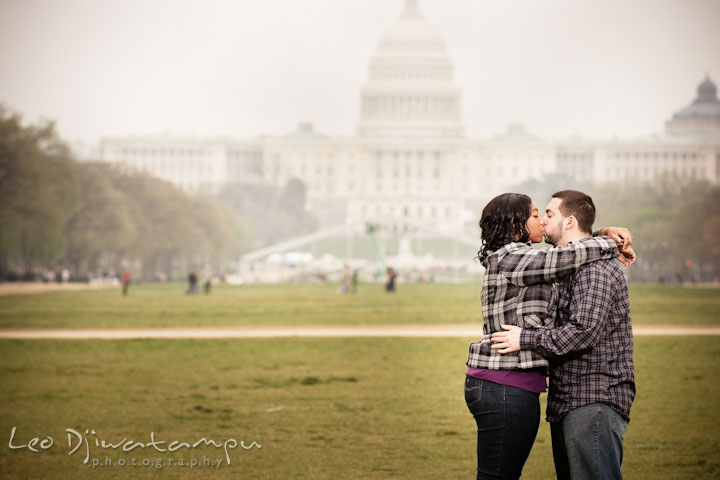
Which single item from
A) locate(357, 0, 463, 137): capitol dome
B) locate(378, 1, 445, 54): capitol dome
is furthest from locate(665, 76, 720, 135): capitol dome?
locate(357, 0, 463, 137): capitol dome

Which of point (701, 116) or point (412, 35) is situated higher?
point (412, 35)

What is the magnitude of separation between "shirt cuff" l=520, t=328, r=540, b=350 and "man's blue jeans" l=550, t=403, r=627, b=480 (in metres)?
0.43

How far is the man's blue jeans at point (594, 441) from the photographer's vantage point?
6.28 m

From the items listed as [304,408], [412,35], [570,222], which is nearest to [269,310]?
[304,408]

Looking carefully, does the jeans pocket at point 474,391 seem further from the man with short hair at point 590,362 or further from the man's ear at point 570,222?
the man's ear at point 570,222

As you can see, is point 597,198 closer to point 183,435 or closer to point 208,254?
point 208,254

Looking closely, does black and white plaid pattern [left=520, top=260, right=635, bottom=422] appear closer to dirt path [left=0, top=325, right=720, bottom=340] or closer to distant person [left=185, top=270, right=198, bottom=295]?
dirt path [left=0, top=325, right=720, bottom=340]

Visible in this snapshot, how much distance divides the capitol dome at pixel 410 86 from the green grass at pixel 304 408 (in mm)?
140841

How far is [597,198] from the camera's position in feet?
285

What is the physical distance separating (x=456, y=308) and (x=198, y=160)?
404 ft

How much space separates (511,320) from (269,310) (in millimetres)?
32205

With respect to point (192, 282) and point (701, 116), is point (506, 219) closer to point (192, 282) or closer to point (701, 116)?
point (192, 282)

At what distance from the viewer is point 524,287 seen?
20.8ft

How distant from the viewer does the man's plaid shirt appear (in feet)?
20.2
